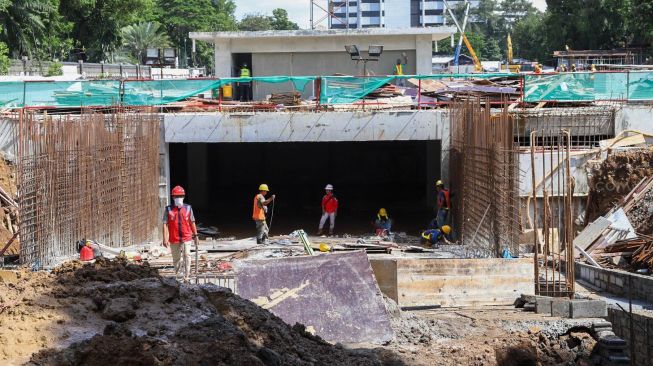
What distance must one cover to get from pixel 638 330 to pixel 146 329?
7.32 meters

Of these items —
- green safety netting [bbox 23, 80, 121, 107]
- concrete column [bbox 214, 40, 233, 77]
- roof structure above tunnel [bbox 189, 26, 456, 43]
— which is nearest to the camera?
green safety netting [bbox 23, 80, 121, 107]

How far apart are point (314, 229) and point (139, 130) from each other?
5.99 meters

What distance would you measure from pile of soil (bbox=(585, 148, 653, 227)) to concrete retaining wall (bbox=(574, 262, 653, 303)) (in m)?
3.08

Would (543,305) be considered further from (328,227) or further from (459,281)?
(328,227)

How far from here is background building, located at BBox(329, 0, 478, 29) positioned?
14575cm

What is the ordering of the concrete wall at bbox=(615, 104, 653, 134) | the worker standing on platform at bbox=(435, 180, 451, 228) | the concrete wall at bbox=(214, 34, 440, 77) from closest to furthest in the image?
1. the worker standing on platform at bbox=(435, 180, 451, 228)
2. the concrete wall at bbox=(615, 104, 653, 134)
3. the concrete wall at bbox=(214, 34, 440, 77)

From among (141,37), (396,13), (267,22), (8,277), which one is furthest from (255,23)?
(8,277)

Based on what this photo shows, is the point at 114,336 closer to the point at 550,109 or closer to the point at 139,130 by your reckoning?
the point at 139,130

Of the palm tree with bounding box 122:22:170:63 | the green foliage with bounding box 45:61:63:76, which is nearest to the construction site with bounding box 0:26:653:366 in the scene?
the green foliage with bounding box 45:61:63:76

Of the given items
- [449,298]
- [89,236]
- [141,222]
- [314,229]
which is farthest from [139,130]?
[449,298]

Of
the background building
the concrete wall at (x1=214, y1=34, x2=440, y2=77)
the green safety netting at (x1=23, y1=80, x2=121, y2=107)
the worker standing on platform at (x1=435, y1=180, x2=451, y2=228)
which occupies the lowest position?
the worker standing on platform at (x1=435, y1=180, x2=451, y2=228)

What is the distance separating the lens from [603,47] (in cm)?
5172

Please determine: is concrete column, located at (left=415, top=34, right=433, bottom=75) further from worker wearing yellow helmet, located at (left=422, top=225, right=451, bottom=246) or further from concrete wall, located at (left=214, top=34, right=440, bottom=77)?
worker wearing yellow helmet, located at (left=422, top=225, right=451, bottom=246)

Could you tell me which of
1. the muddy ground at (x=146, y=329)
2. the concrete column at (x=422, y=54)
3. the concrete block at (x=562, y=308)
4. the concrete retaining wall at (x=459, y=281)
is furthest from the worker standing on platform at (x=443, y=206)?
the concrete column at (x=422, y=54)
